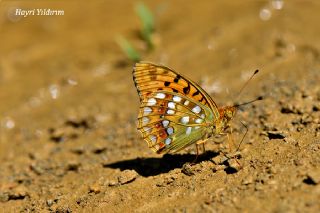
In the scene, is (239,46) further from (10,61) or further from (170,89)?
(10,61)

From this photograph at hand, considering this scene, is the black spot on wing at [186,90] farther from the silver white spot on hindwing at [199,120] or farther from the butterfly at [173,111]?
the silver white spot on hindwing at [199,120]

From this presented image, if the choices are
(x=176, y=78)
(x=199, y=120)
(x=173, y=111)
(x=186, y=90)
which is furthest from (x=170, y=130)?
(x=176, y=78)

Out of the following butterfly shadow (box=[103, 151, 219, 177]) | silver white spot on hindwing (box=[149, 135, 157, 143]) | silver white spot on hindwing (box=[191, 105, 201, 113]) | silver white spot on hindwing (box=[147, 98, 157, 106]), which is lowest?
butterfly shadow (box=[103, 151, 219, 177])

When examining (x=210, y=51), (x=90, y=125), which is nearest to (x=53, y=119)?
(x=90, y=125)

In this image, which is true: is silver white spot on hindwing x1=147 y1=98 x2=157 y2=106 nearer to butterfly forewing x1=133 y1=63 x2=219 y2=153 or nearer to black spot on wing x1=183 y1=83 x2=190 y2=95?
butterfly forewing x1=133 y1=63 x2=219 y2=153

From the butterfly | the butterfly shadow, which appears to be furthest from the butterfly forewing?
the butterfly shadow

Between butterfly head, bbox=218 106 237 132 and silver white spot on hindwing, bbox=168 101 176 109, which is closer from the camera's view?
butterfly head, bbox=218 106 237 132

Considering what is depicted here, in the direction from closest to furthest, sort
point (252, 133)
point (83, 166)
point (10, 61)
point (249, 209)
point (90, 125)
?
1. point (249, 209)
2. point (252, 133)
3. point (83, 166)
4. point (90, 125)
5. point (10, 61)

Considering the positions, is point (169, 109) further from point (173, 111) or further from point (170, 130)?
point (170, 130)
